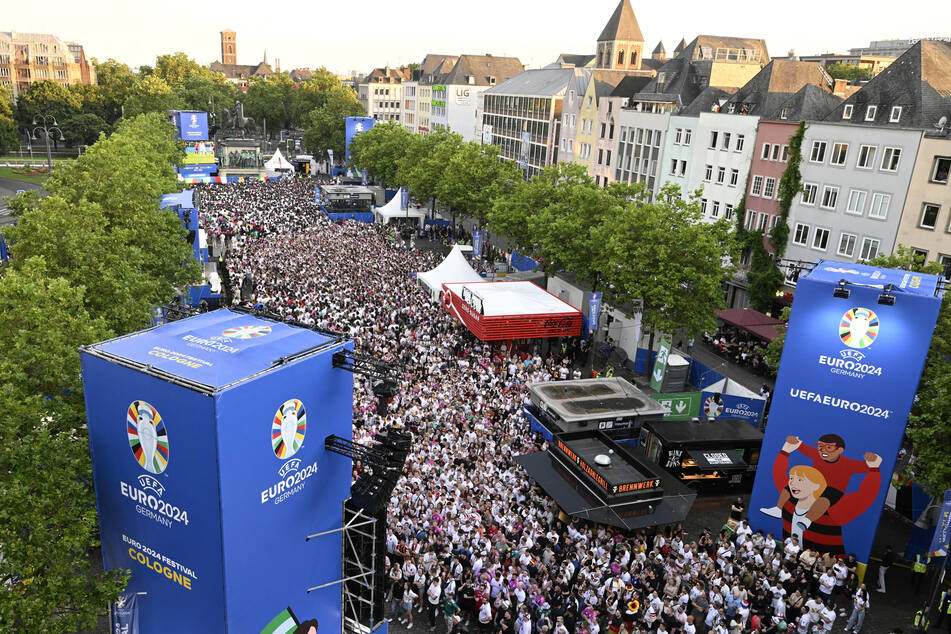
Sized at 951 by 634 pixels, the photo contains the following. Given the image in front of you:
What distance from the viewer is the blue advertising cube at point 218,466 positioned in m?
7.85

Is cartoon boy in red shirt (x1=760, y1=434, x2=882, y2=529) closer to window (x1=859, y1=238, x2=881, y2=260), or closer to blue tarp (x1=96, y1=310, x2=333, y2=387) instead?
blue tarp (x1=96, y1=310, x2=333, y2=387)

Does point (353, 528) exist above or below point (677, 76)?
below

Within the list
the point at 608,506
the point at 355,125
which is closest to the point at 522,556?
the point at 608,506

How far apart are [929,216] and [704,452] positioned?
19.7 meters

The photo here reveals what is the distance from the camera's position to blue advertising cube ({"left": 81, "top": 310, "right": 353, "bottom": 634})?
785cm

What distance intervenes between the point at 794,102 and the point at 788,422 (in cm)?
2726

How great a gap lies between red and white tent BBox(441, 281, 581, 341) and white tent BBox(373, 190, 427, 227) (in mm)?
26960

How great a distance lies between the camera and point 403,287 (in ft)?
122

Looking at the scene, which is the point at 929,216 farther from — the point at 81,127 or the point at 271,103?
the point at 271,103

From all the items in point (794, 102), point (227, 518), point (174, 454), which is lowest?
point (227, 518)

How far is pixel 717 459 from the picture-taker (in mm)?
20844

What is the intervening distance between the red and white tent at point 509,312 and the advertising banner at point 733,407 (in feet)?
25.1

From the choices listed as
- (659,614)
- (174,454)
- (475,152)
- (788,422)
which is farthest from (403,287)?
(174,454)

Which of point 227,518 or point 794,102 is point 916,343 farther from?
point 794,102
